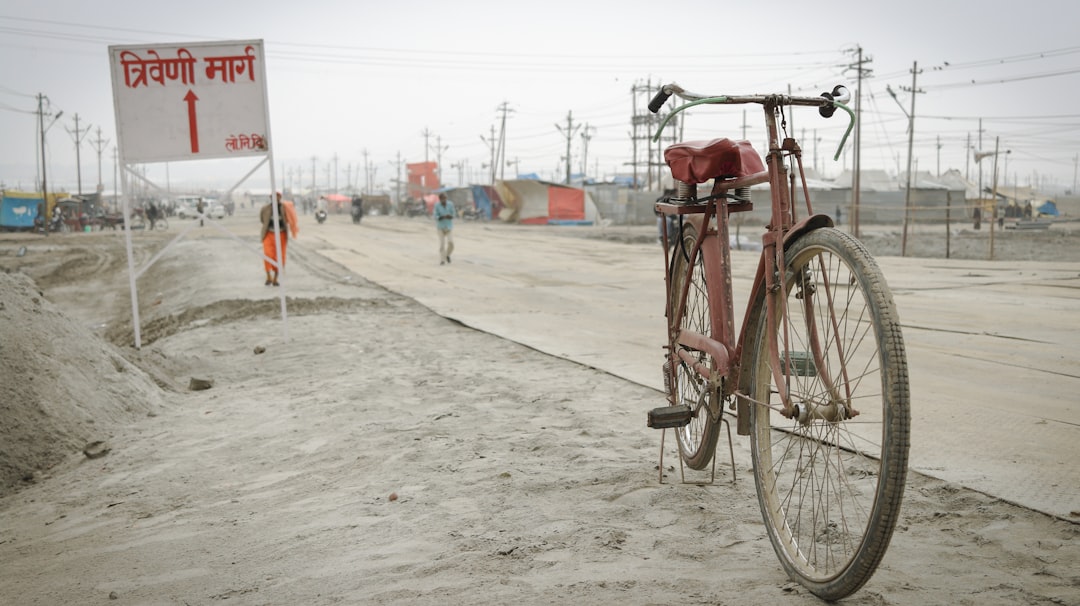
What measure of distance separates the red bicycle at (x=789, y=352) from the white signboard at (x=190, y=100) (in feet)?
21.2

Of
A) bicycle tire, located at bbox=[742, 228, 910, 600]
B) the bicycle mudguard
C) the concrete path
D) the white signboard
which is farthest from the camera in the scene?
the white signboard

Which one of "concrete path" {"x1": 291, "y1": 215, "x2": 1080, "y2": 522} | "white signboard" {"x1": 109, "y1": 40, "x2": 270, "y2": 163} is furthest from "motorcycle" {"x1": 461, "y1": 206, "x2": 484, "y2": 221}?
"white signboard" {"x1": 109, "y1": 40, "x2": 270, "y2": 163}

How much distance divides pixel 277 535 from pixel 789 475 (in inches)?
90.1

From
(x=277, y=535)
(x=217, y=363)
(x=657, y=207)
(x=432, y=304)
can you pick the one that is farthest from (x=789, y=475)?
(x=432, y=304)

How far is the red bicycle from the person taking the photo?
95.1 inches

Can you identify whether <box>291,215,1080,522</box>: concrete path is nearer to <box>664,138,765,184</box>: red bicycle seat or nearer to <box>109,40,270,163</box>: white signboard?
<box>664,138,765,184</box>: red bicycle seat

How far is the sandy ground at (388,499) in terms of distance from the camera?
2982mm

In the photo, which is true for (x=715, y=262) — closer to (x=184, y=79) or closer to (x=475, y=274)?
(x=184, y=79)

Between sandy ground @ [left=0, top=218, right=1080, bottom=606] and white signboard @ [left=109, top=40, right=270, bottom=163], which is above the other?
white signboard @ [left=109, top=40, right=270, bottom=163]

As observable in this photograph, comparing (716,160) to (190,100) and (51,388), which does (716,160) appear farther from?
(190,100)

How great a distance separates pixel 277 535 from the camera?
12.0 feet

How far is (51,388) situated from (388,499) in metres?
2.95

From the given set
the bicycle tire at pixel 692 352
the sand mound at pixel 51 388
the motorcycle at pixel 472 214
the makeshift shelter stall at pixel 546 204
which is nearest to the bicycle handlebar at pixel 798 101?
the bicycle tire at pixel 692 352

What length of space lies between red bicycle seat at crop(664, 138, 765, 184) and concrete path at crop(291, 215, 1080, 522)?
175 cm
